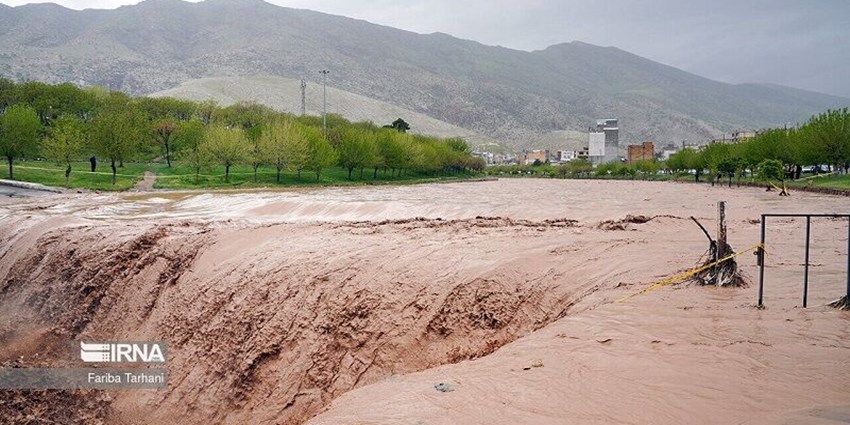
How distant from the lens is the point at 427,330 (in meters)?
11.4

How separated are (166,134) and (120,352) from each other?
76982 millimetres

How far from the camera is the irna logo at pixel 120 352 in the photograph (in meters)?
14.5

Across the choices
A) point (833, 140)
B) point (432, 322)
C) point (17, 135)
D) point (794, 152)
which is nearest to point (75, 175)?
point (17, 135)

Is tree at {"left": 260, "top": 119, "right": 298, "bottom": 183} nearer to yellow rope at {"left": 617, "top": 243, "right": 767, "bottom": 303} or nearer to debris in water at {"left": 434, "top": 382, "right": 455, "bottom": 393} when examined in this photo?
yellow rope at {"left": 617, "top": 243, "right": 767, "bottom": 303}

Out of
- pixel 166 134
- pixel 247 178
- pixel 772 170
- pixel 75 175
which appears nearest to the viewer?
pixel 772 170

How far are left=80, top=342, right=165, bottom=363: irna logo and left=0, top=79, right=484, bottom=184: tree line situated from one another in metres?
52.1

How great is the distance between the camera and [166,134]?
279 feet

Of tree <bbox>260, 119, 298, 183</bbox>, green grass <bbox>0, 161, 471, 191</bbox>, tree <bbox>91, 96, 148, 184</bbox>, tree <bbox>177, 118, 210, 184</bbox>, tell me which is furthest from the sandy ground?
tree <bbox>260, 119, 298, 183</bbox>

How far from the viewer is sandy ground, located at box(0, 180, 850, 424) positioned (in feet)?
23.9

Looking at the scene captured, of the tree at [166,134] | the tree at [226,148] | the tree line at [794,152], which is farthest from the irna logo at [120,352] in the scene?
the tree at [166,134]

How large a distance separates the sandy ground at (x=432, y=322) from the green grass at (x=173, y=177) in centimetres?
4274

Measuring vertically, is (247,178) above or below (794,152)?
below

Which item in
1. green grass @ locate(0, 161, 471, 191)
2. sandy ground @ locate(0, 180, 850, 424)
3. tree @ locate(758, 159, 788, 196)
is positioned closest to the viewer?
sandy ground @ locate(0, 180, 850, 424)

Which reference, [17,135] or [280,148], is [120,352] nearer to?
[17,135]
